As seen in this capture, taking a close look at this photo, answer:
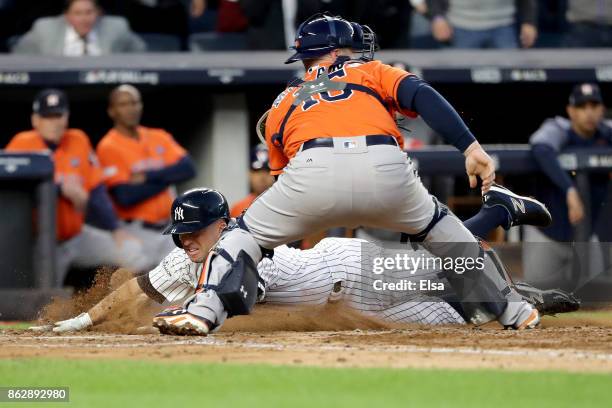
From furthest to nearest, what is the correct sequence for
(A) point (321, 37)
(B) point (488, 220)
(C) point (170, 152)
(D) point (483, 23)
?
1. (D) point (483, 23)
2. (C) point (170, 152)
3. (B) point (488, 220)
4. (A) point (321, 37)

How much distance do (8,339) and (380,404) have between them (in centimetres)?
282

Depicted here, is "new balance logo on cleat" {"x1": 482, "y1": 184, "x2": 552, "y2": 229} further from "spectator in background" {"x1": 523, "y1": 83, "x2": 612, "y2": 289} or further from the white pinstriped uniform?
"spectator in background" {"x1": 523, "y1": 83, "x2": 612, "y2": 289}

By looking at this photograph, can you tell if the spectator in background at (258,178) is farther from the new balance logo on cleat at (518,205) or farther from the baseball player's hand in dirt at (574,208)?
the new balance logo on cleat at (518,205)

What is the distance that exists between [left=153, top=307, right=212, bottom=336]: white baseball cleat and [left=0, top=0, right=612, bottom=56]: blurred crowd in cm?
578

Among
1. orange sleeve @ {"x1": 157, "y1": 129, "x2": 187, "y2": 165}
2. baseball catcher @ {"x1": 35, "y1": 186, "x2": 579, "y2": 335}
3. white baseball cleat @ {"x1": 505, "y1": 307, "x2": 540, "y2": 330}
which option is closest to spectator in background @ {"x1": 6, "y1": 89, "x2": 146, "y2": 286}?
orange sleeve @ {"x1": 157, "y1": 129, "x2": 187, "y2": 165}

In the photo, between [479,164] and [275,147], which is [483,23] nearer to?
[275,147]

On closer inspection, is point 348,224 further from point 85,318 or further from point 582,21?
point 582,21

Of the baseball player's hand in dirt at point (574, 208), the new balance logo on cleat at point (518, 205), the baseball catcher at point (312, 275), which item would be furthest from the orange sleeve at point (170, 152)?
the new balance logo on cleat at point (518, 205)

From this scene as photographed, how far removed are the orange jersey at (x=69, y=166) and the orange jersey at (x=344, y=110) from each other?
3.85 metres

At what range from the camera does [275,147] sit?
19.4 ft

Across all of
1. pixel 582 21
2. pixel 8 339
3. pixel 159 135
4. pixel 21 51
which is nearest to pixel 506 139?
pixel 582 21

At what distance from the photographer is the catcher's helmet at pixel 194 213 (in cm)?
623

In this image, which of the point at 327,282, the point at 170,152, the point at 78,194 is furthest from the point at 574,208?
the point at 78,194

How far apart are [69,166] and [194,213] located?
3.48m
